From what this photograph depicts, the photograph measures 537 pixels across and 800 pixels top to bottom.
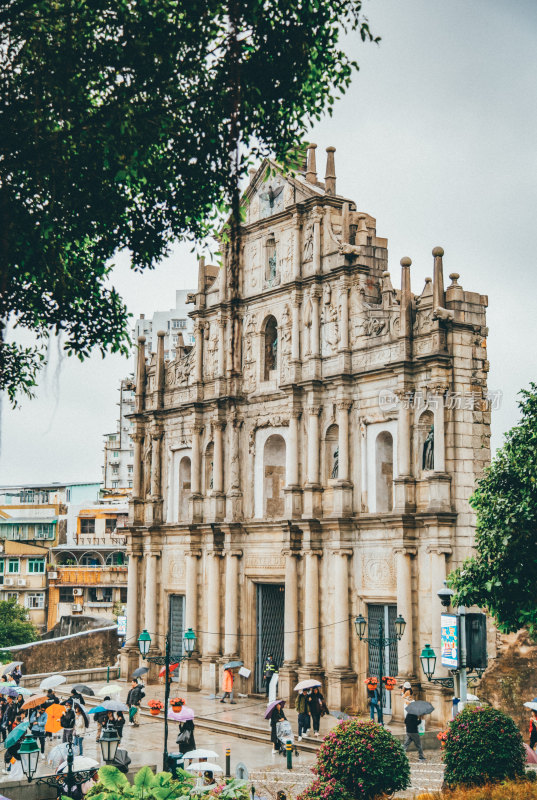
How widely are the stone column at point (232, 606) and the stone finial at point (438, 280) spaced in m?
12.3

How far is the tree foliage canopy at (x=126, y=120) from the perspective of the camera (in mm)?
9922

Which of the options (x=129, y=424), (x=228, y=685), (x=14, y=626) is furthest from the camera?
(x=129, y=424)

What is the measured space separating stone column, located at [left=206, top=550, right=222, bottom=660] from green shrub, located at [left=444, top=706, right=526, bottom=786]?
18.7 meters

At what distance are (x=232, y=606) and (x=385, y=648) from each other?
705cm

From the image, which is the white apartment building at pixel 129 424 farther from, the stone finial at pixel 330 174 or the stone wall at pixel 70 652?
the stone finial at pixel 330 174

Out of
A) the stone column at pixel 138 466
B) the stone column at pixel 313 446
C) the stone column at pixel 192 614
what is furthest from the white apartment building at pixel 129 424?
the stone column at pixel 313 446

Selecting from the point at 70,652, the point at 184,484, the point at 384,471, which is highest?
the point at 184,484

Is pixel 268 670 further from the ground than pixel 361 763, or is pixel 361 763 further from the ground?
pixel 361 763

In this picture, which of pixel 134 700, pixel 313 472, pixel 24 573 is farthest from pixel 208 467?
pixel 24 573

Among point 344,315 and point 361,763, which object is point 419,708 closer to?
point 361,763

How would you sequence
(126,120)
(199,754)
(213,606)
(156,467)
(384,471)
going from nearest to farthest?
(126,120) → (199,754) → (384,471) → (213,606) → (156,467)

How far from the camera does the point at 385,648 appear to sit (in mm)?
29859

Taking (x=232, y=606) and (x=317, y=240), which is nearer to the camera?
(x=317, y=240)

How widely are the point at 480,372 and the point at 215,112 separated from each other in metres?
19.3
